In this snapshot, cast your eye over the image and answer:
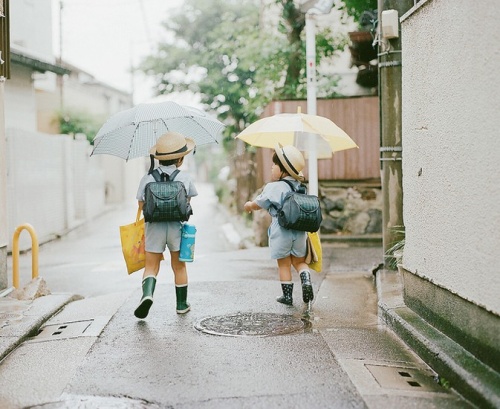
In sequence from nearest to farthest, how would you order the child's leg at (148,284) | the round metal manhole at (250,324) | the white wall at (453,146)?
the white wall at (453,146) → the round metal manhole at (250,324) → the child's leg at (148,284)

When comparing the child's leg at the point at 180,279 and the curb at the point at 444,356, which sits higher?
the child's leg at the point at 180,279

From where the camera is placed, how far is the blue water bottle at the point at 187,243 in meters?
6.10

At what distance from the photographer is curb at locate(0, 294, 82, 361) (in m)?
5.23

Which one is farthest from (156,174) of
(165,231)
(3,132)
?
(3,132)

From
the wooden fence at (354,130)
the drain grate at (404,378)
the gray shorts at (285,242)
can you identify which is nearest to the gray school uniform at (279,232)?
the gray shorts at (285,242)

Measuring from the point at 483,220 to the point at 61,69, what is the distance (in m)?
17.7

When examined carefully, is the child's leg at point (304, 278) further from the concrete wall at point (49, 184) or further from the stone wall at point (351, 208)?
the concrete wall at point (49, 184)

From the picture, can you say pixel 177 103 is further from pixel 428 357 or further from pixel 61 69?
pixel 61 69

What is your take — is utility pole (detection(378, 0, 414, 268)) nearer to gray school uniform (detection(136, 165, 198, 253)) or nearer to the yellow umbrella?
the yellow umbrella

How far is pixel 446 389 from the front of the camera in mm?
4047

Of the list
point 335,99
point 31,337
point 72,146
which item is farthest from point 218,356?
point 72,146

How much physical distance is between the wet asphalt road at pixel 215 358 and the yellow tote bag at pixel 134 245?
560 mm

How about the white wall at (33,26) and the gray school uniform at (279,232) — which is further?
the white wall at (33,26)

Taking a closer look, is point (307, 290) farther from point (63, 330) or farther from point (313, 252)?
point (63, 330)
